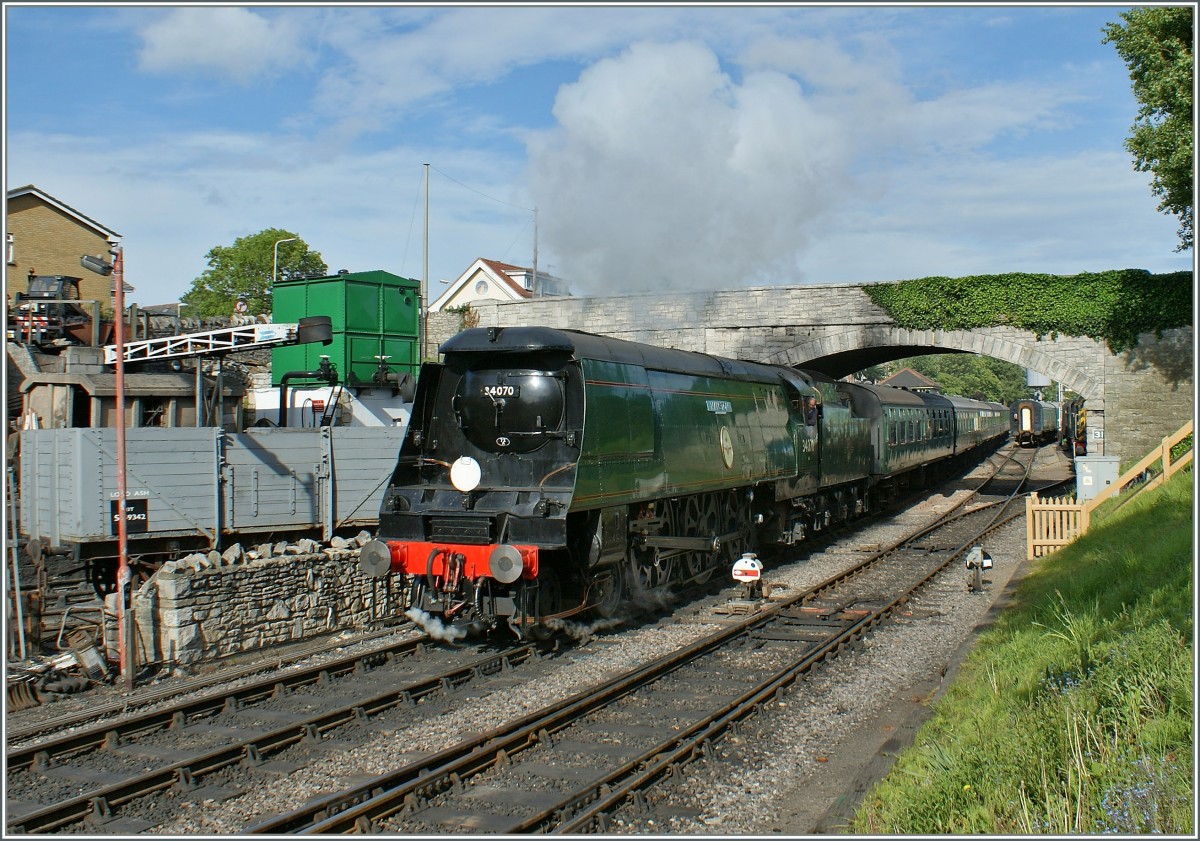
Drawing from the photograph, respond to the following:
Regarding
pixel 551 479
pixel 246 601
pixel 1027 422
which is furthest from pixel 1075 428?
pixel 246 601

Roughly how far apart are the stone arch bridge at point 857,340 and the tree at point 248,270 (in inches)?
831

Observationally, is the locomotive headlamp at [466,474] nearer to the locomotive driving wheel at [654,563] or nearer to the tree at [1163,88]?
the locomotive driving wheel at [654,563]

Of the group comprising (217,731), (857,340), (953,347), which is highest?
(857,340)

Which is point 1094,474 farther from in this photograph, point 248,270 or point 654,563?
point 248,270

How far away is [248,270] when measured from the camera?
147 ft

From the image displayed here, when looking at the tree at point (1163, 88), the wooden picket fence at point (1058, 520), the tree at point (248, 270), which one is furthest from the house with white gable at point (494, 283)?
the wooden picket fence at point (1058, 520)

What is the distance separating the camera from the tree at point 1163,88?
1748 cm

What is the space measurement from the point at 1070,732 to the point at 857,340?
749 inches

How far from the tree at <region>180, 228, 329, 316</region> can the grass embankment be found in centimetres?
4143

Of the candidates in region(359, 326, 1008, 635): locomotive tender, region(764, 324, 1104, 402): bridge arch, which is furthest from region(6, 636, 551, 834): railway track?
region(764, 324, 1104, 402): bridge arch

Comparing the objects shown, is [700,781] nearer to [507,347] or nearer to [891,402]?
[507,347]

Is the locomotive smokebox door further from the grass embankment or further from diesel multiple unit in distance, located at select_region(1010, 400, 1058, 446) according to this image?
diesel multiple unit in distance, located at select_region(1010, 400, 1058, 446)

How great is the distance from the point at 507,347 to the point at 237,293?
39.2 meters

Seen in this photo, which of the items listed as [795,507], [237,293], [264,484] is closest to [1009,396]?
[237,293]
